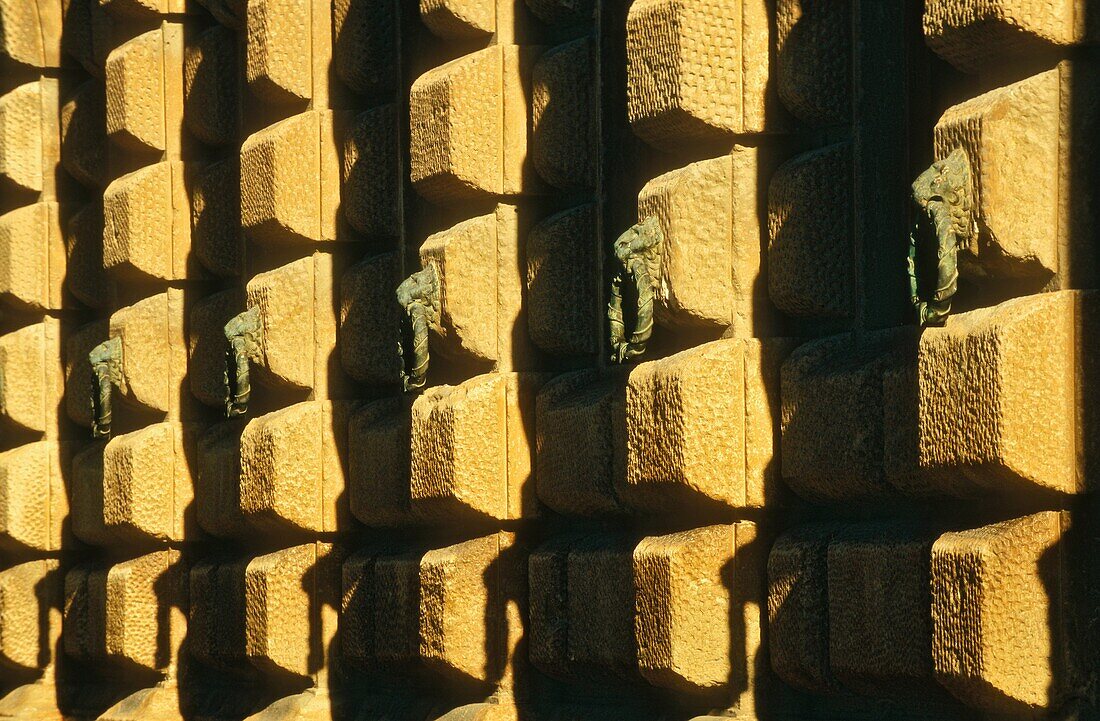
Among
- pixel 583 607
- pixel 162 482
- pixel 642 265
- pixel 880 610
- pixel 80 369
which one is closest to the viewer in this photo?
pixel 880 610

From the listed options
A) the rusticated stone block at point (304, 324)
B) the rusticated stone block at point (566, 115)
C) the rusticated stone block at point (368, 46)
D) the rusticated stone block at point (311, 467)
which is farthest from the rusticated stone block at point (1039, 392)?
the rusticated stone block at point (304, 324)

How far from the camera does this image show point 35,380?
34.6ft

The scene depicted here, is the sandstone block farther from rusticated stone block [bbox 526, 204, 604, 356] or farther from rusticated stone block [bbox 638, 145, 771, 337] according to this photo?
rusticated stone block [bbox 638, 145, 771, 337]

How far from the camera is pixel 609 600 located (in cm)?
597

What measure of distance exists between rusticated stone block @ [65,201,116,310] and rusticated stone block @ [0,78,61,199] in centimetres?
35

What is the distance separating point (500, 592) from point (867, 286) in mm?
1861

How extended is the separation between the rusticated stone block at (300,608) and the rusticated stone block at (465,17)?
191 centimetres

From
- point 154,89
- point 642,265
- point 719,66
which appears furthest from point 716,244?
point 154,89

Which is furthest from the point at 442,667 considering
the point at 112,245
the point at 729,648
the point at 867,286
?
the point at 112,245

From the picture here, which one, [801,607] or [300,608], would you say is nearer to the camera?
[801,607]

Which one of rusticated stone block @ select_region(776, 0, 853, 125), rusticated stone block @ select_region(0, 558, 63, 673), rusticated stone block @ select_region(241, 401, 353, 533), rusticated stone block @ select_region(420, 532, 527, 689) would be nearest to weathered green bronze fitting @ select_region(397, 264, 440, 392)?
rusticated stone block @ select_region(420, 532, 527, 689)

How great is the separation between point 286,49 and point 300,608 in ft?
6.33

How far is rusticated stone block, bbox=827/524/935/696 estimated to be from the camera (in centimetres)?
480

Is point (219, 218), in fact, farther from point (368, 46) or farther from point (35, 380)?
point (35, 380)
